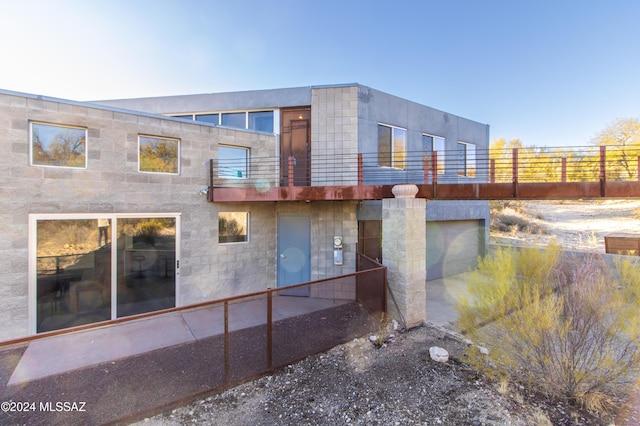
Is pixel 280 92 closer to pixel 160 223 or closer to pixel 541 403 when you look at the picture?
pixel 160 223

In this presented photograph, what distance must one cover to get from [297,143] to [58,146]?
5411 millimetres

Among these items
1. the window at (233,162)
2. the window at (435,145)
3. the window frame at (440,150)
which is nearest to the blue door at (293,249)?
the window at (233,162)

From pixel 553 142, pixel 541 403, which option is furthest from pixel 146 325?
pixel 553 142

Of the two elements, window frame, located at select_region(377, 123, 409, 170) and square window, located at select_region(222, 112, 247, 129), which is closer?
window frame, located at select_region(377, 123, 409, 170)

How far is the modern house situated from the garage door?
2.8 inches

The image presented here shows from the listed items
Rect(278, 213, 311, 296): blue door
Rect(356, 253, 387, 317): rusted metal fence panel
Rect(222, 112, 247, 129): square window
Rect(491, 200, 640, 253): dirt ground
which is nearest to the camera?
Rect(356, 253, 387, 317): rusted metal fence panel

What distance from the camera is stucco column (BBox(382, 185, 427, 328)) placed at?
18.2ft

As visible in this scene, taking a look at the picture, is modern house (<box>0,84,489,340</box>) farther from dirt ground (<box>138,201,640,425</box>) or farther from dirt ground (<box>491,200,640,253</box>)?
dirt ground (<box>491,200,640,253</box>)

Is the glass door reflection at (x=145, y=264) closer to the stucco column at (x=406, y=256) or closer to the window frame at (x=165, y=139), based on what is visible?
the window frame at (x=165, y=139)

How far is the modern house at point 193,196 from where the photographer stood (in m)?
5.23

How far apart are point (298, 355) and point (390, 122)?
7.12 metres

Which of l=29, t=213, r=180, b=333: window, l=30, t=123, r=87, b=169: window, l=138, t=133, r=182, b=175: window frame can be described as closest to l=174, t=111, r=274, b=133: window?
l=138, t=133, r=182, b=175: window frame

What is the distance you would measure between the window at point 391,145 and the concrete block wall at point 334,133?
113 cm

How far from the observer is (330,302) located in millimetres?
7316
